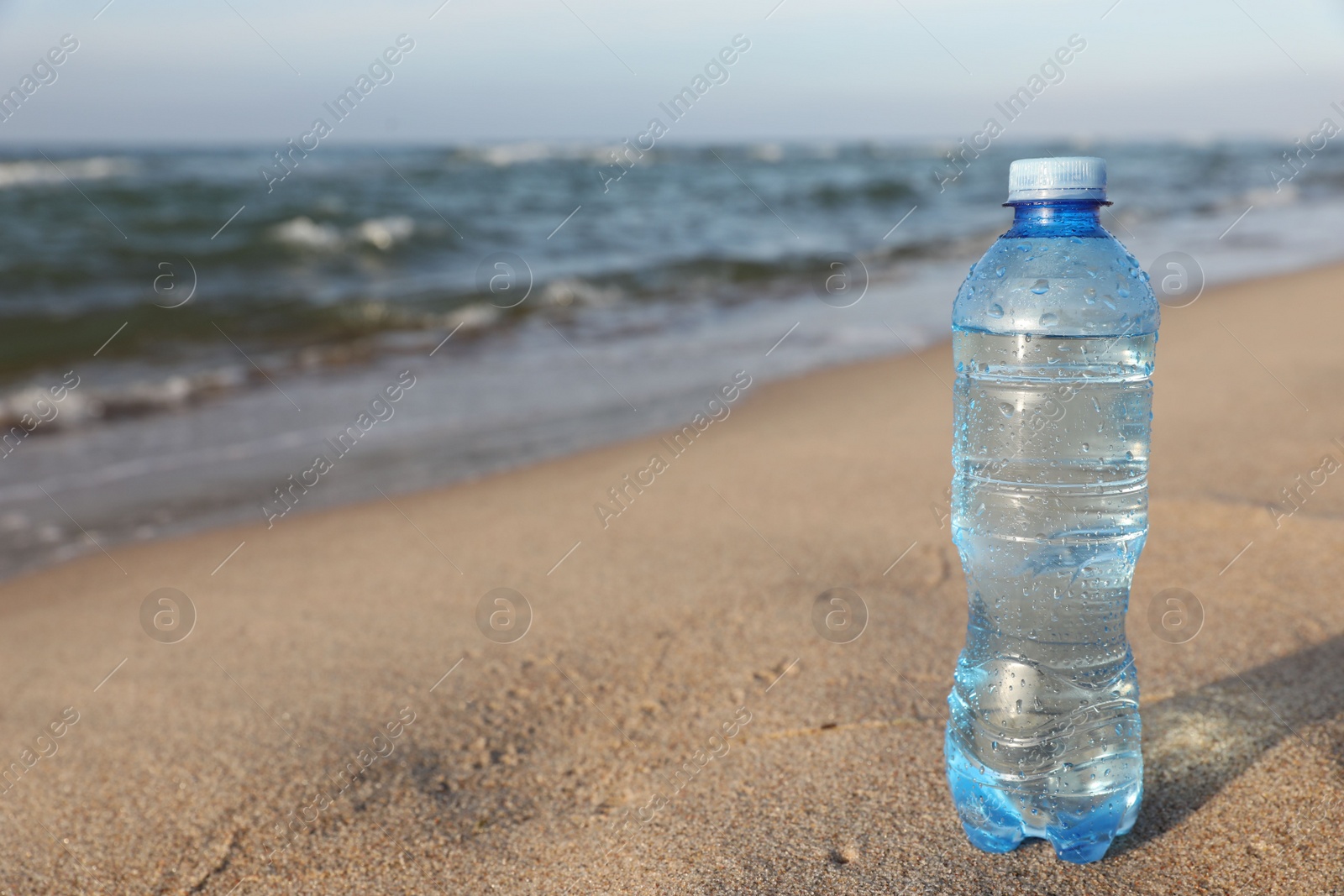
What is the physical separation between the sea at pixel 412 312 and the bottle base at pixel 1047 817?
301cm

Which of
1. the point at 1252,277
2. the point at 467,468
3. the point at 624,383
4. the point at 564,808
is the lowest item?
the point at 1252,277

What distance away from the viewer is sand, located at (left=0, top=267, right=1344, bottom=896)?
1767 millimetres

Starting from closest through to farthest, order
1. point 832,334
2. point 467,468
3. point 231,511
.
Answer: point 231,511 < point 467,468 < point 832,334

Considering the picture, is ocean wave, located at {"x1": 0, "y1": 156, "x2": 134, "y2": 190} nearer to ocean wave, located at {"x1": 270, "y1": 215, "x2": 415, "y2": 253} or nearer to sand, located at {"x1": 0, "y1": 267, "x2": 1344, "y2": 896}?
ocean wave, located at {"x1": 270, "y1": 215, "x2": 415, "y2": 253}

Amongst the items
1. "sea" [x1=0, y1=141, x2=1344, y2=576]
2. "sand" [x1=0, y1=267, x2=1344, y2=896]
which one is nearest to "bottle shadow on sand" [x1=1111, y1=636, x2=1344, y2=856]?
"sand" [x1=0, y1=267, x2=1344, y2=896]

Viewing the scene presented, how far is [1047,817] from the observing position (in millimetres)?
1708

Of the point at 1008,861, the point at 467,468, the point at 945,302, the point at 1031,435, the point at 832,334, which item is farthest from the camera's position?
the point at 945,302

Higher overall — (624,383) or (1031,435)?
(1031,435)

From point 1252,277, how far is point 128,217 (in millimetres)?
11999

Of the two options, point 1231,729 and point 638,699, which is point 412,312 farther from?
point 1231,729

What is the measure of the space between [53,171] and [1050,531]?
23523 mm

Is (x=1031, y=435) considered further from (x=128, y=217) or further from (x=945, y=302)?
(x=128, y=217)

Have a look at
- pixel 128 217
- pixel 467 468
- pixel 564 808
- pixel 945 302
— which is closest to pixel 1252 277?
pixel 945 302

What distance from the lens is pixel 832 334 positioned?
7.38 meters
